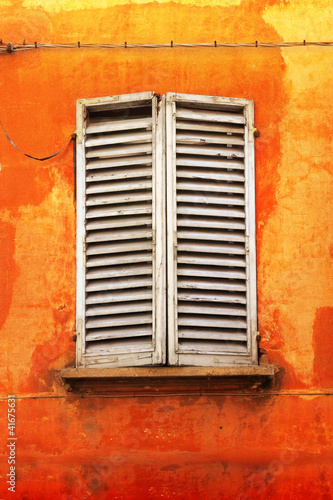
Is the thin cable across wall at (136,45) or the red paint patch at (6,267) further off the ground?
the thin cable across wall at (136,45)

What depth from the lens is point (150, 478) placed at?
5.52 metres

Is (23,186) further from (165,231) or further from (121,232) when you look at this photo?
(165,231)

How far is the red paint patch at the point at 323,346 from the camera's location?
5.67 meters

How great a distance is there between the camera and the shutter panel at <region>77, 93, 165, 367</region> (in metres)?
5.61

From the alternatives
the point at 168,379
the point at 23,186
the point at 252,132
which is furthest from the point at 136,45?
the point at 168,379

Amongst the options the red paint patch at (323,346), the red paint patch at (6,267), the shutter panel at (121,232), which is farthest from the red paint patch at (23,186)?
the red paint patch at (323,346)

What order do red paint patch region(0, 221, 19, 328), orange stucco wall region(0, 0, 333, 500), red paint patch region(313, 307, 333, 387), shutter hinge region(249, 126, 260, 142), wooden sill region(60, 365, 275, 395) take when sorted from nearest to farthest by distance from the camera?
1. wooden sill region(60, 365, 275, 395)
2. orange stucco wall region(0, 0, 333, 500)
3. red paint patch region(313, 307, 333, 387)
4. red paint patch region(0, 221, 19, 328)
5. shutter hinge region(249, 126, 260, 142)

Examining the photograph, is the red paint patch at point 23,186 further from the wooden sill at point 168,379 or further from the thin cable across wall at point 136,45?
the wooden sill at point 168,379

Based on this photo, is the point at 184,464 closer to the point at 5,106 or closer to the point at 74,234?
the point at 74,234

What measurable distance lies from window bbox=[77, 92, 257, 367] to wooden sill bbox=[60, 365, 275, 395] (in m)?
0.09

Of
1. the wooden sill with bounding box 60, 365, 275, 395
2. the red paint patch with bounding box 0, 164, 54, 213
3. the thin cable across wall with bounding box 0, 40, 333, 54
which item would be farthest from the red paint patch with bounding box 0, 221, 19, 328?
the thin cable across wall with bounding box 0, 40, 333, 54

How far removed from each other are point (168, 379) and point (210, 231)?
1.05 metres

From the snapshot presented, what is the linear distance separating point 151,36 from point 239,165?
116 centimetres

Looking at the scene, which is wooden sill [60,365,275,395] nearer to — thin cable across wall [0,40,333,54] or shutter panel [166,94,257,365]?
shutter panel [166,94,257,365]
